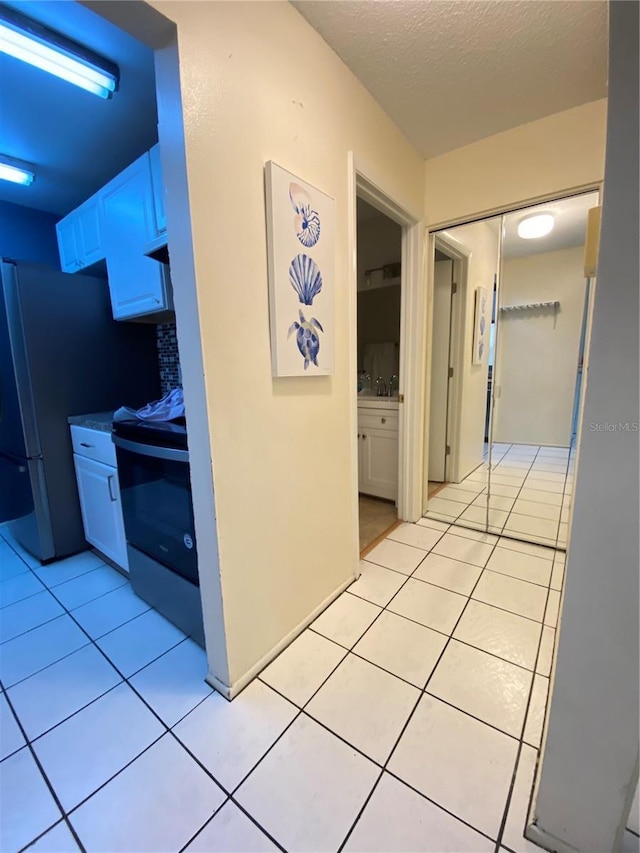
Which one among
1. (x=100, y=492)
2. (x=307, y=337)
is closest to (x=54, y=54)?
(x=307, y=337)

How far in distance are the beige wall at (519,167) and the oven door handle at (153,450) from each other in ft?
6.99

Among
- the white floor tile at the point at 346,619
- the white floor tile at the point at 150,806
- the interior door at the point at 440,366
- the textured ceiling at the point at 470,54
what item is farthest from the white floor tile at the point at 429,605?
the textured ceiling at the point at 470,54

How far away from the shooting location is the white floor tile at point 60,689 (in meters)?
1.15

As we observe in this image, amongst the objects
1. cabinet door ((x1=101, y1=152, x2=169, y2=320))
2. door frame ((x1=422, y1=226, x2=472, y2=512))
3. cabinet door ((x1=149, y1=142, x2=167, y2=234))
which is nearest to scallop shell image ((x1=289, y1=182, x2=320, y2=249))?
cabinet door ((x1=149, y1=142, x2=167, y2=234))

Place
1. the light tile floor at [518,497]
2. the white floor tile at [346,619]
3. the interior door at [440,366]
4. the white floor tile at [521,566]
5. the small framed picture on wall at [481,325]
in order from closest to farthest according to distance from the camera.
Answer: the white floor tile at [346,619] → the white floor tile at [521,566] → the light tile floor at [518,497] → the small framed picture on wall at [481,325] → the interior door at [440,366]

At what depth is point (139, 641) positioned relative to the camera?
148 cm

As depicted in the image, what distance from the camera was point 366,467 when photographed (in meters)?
2.92

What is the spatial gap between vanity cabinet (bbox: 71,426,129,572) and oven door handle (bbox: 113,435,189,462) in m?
0.25

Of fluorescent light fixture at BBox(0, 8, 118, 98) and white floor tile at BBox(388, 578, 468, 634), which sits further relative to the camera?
white floor tile at BBox(388, 578, 468, 634)

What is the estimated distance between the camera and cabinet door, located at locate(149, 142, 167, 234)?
163 centimetres

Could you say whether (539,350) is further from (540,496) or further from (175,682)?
(175,682)

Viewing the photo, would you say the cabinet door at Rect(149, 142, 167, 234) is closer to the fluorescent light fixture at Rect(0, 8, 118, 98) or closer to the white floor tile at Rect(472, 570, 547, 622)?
the fluorescent light fixture at Rect(0, 8, 118, 98)

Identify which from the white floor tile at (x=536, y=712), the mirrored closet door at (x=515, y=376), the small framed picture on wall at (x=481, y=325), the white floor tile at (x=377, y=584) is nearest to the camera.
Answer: the white floor tile at (x=536, y=712)

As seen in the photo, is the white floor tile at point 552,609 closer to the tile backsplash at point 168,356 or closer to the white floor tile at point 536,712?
the white floor tile at point 536,712
